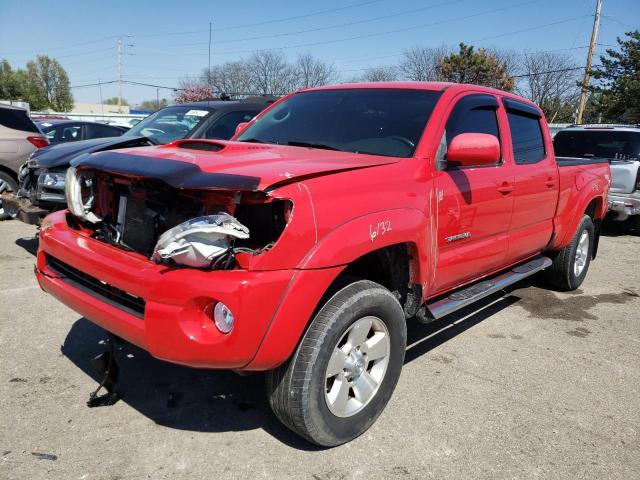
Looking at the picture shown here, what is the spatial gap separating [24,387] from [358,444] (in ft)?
6.55

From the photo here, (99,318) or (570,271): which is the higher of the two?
(99,318)

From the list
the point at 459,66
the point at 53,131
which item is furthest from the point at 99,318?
the point at 459,66

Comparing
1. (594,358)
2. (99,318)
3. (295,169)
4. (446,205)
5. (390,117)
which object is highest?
(390,117)

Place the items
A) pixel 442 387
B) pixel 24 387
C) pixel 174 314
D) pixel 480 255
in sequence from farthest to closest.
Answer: pixel 480 255 < pixel 442 387 < pixel 24 387 < pixel 174 314

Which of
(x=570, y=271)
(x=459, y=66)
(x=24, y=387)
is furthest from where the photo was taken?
(x=459, y=66)

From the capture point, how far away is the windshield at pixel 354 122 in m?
3.29

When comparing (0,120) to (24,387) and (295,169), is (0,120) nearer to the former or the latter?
(24,387)


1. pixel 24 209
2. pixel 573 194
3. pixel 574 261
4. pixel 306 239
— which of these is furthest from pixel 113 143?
pixel 574 261

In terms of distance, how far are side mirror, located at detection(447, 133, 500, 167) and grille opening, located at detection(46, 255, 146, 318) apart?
1.91m

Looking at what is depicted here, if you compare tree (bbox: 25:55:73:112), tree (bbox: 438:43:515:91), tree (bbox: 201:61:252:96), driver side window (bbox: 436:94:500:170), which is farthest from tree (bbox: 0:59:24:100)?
driver side window (bbox: 436:94:500:170)

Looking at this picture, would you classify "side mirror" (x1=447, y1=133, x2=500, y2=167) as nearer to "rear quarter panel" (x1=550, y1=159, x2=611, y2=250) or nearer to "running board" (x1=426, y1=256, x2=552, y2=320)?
"running board" (x1=426, y1=256, x2=552, y2=320)

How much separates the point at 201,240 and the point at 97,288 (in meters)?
0.80

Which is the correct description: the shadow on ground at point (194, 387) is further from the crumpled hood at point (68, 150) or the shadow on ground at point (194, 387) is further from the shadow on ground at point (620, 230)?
the shadow on ground at point (620, 230)

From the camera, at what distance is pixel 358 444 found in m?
2.72
